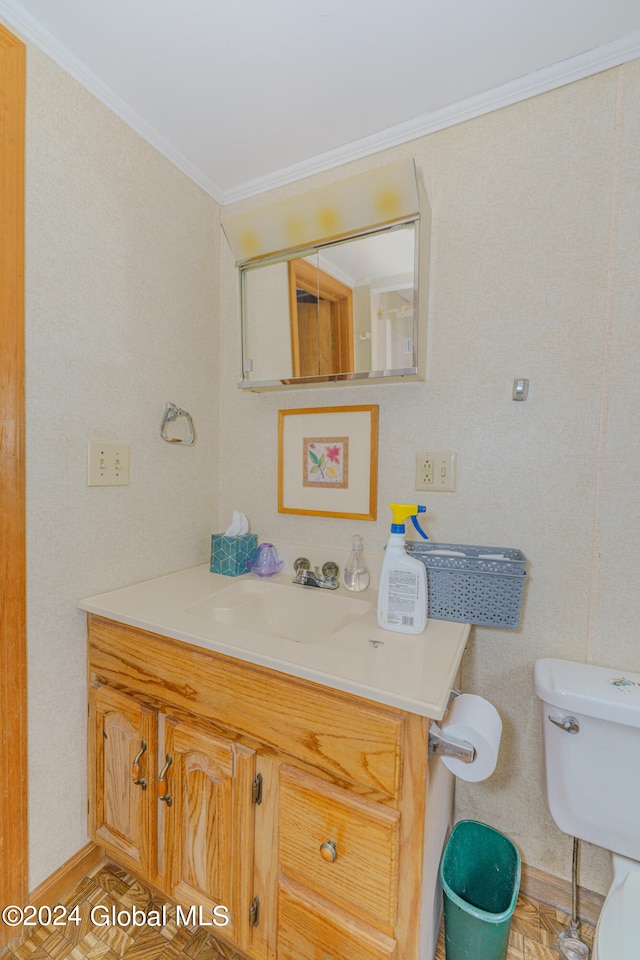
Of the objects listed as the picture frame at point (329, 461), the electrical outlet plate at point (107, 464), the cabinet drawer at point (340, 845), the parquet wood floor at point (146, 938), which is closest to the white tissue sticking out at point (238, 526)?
the picture frame at point (329, 461)

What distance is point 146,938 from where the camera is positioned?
1039 millimetres

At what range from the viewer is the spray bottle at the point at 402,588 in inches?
37.5

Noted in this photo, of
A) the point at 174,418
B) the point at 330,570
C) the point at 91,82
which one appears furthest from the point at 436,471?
the point at 91,82

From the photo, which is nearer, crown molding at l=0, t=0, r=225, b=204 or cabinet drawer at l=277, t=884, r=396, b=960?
cabinet drawer at l=277, t=884, r=396, b=960

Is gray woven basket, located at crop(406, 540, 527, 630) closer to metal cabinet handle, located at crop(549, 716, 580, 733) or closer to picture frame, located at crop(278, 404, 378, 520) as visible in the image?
metal cabinet handle, located at crop(549, 716, 580, 733)

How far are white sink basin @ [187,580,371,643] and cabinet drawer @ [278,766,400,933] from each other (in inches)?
15.3

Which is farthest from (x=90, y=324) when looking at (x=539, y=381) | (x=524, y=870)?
(x=524, y=870)

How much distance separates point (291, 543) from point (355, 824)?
823 millimetres

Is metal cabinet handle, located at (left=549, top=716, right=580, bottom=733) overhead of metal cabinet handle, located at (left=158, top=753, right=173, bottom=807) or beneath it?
overhead

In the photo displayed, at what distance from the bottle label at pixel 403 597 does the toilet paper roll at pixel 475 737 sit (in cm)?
23

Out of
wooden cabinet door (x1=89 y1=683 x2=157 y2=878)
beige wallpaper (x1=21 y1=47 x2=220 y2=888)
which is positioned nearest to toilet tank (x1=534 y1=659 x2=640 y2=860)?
wooden cabinet door (x1=89 y1=683 x2=157 y2=878)

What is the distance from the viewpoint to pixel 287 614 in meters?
1.29

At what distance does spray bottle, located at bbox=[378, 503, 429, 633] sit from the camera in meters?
0.95

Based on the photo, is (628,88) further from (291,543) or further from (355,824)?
(355,824)
